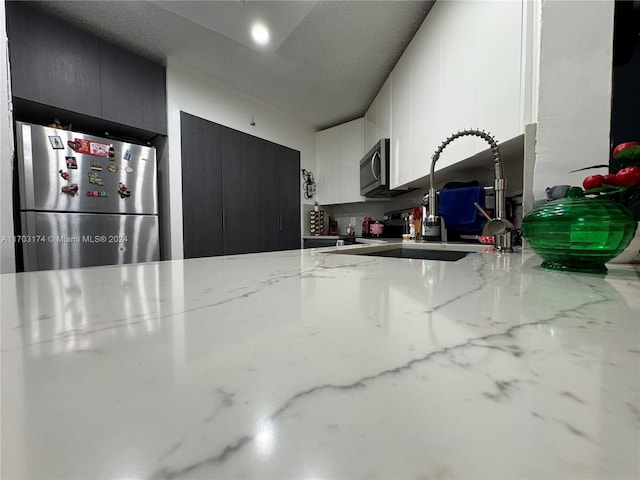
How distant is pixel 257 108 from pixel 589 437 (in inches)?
124

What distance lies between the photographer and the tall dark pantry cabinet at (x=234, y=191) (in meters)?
2.34

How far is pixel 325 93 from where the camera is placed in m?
2.69

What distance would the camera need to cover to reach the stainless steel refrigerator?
64.6 inches

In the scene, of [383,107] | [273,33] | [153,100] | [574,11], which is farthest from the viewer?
[383,107]

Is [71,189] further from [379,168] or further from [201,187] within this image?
[379,168]

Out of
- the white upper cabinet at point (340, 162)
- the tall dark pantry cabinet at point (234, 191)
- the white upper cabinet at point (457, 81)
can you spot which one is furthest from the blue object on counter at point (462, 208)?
the tall dark pantry cabinet at point (234, 191)

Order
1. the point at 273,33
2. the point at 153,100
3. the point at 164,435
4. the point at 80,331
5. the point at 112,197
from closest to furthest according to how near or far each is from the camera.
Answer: the point at 164,435
the point at 80,331
the point at 273,33
the point at 112,197
the point at 153,100

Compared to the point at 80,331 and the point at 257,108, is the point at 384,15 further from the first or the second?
the point at 80,331

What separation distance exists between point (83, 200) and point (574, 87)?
2.52 m

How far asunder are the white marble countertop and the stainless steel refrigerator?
6.05ft

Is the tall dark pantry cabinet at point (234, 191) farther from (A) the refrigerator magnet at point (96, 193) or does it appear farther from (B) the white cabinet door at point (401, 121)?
(B) the white cabinet door at point (401, 121)

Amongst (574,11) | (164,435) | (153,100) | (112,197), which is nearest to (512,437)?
(164,435)

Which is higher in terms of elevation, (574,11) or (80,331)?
(574,11)

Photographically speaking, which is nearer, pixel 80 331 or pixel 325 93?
pixel 80 331
